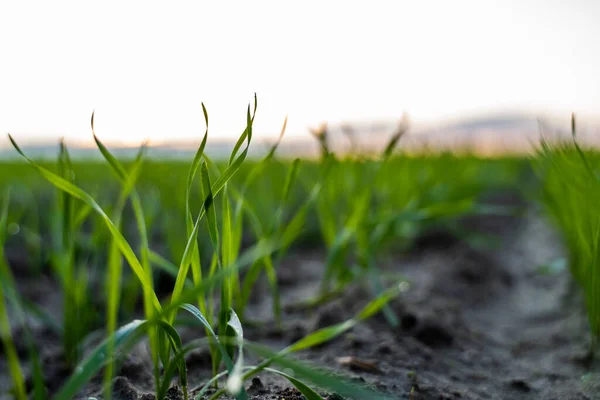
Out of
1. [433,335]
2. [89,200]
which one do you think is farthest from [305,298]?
[89,200]

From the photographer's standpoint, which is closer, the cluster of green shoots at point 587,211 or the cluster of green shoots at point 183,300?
the cluster of green shoots at point 183,300

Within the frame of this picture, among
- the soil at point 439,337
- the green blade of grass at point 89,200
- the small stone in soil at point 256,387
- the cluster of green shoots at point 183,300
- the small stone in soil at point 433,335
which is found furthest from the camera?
the small stone in soil at point 433,335

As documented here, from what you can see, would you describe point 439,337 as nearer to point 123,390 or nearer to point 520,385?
point 520,385

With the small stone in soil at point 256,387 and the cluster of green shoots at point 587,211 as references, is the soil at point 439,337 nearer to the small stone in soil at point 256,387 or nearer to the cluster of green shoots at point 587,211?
the small stone in soil at point 256,387

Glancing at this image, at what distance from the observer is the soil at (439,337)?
0.93 metres

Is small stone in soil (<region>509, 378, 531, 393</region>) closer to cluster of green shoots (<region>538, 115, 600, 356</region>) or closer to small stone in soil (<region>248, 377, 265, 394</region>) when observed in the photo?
cluster of green shoots (<region>538, 115, 600, 356</region>)

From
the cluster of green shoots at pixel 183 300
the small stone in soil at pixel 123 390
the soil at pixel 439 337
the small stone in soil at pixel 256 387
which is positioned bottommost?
the soil at pixel 439 337

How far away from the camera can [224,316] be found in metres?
0.77

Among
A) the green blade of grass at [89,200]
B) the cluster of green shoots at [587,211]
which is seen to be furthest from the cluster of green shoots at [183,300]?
the cluster of green shoots at [587,211]

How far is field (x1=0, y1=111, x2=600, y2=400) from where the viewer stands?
722mm

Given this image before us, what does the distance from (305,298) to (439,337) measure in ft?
1.77

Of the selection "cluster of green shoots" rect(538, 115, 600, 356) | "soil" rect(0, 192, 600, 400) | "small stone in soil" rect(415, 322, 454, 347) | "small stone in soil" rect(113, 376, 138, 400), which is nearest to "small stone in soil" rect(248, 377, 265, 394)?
"soil" rect(0, 192, 600, 400)

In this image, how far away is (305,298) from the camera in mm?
1656

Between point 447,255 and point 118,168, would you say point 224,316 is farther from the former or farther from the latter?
point 447,255
